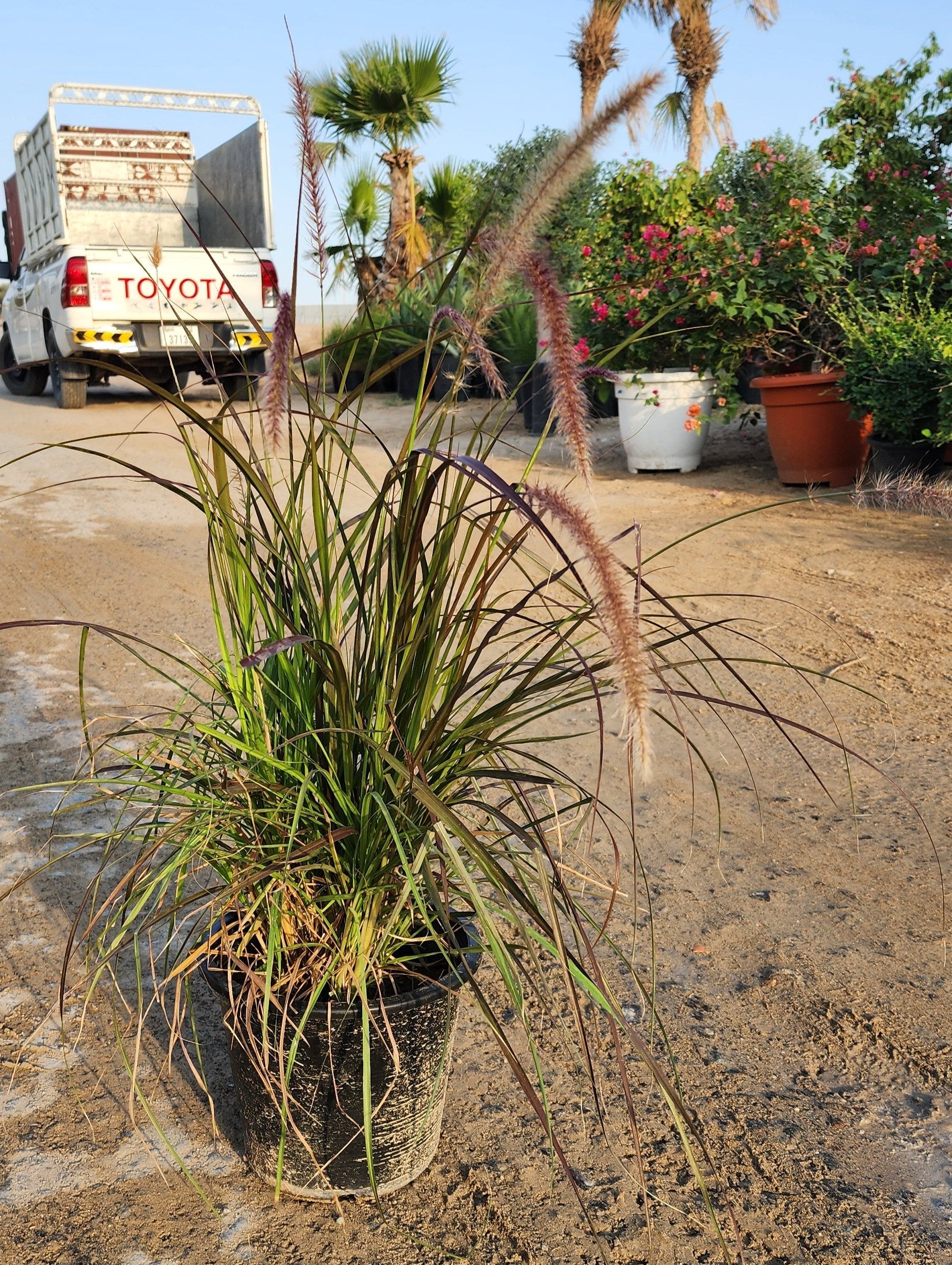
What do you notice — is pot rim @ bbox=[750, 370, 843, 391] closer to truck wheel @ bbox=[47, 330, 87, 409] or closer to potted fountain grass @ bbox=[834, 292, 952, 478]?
potted fountain grass @ bbox=[834, 292, 952, 478]

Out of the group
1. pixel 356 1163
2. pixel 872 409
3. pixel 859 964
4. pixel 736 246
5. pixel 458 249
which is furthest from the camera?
pixel 736 246

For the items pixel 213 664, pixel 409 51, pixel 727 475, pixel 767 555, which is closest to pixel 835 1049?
pixel 213 664

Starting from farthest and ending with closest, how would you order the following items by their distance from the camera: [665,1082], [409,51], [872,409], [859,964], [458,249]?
[409,51] < [872,409] < [859,964] < [458,249] < [665,1082]

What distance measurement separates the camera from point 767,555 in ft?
18.3

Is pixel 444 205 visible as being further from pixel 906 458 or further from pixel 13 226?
pixel 906 458

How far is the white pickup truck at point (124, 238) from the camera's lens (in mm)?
10367

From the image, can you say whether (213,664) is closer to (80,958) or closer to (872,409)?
(80,958)

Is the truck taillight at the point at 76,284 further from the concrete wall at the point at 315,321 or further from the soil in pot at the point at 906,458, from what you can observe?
the soil in pot at the point at 906,458

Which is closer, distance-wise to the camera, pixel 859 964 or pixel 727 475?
pixel 859 964

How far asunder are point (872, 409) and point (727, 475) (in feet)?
5.05

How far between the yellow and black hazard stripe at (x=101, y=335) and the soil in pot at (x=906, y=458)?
21.9ft

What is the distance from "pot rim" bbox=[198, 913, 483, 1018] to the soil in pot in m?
5.39

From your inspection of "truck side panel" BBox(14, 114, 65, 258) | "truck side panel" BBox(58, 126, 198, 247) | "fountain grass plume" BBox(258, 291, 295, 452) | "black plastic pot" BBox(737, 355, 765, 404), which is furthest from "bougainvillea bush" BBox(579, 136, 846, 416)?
"truck side panel" BBox(14, 114, 65, 258)

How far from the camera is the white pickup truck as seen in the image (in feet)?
34.0
